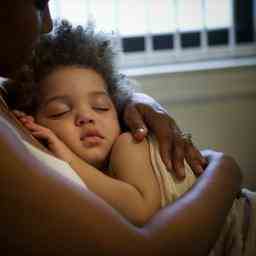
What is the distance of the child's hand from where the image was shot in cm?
96

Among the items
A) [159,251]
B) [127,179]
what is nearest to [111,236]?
[159,251]

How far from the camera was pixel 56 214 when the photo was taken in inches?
27.2

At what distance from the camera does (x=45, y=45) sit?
1.14m

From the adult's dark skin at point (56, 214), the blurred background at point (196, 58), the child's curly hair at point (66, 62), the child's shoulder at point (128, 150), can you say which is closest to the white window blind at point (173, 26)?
the blurred background at point (196, 58)

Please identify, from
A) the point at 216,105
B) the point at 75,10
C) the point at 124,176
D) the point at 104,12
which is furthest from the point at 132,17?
the point at 124,176

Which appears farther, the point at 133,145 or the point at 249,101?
the point at 249,101

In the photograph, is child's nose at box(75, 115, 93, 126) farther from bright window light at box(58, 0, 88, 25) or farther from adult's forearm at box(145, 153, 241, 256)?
bright window light at box(58, 0, 88, 25)

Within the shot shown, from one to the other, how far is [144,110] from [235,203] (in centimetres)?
28

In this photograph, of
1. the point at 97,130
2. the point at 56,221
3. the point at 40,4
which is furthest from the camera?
the point at 97,130

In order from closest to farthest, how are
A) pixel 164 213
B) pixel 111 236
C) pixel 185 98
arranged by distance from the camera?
pixel 111 236
pixel 164 213
pixel 185 98

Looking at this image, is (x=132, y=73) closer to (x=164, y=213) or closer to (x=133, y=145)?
(x=133, y=145)

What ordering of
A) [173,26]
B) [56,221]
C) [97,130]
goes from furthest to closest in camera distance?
[173,26]
[97,130]
[56,221]

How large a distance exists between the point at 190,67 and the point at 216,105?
0.18m

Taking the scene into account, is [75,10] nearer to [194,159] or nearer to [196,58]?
[196,58]
